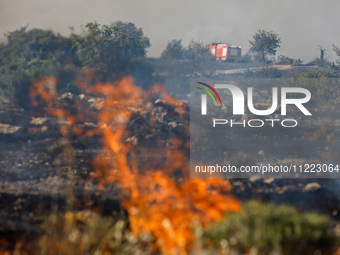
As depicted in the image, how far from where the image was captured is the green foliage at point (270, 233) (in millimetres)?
6109

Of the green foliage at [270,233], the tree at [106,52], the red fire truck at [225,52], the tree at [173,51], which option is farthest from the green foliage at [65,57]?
the green foliage at [270,233]

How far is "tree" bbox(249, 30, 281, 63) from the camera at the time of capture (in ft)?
151

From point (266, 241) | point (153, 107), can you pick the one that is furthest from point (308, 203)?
point (153, 107)

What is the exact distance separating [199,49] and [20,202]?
113ft

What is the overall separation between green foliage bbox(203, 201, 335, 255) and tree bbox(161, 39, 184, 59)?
114 ft

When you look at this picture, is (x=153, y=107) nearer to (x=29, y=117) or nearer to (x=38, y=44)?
(x=29, y=117)

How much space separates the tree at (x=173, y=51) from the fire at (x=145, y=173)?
15.0m

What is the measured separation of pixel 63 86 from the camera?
2427 centimetres

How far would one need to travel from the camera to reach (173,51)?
41438 mm

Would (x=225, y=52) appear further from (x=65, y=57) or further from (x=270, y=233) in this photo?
(x=270, y=233)

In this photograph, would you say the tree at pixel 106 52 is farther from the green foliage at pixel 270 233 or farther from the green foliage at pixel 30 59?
the green foliage at pixel 270 233

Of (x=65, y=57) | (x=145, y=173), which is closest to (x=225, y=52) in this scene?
(x=65, y=57)

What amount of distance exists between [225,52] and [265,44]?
464 centimetres
